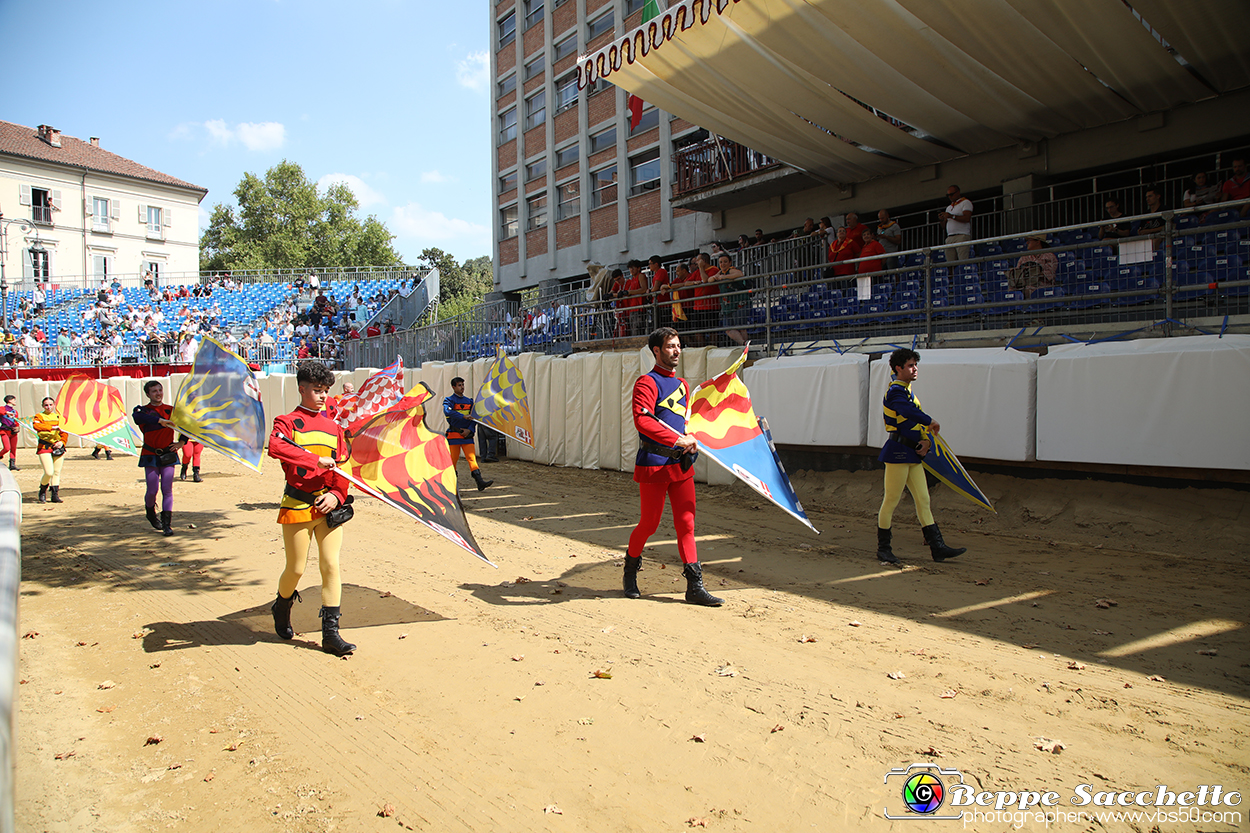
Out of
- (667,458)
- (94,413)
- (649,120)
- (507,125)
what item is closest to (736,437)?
(667,458)

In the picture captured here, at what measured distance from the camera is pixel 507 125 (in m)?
37.6

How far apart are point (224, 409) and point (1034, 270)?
1043 centimetres

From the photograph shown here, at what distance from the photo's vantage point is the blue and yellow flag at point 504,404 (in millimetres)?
A: 13789

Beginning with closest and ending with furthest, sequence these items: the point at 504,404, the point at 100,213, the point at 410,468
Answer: the point at 410,468 < the point at 504,404 < the point at 100,213

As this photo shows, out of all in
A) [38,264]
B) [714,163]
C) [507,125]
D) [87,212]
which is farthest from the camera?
[87,212]

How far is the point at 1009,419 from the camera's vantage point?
8.80 metres

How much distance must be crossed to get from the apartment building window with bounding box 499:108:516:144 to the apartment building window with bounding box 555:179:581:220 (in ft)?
18.5

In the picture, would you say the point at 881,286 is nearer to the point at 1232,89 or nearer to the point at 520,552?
the point at 520,552

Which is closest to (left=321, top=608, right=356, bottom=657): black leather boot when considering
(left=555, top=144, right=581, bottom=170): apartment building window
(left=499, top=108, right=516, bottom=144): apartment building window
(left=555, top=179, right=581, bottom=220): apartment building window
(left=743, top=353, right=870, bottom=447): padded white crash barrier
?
(left=743, top=353, right=870, bottom=447): padded white crash barrier

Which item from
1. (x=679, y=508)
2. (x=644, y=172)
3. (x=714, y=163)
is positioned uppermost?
(x=644, y=172)

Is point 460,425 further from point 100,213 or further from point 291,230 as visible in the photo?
point 291,230

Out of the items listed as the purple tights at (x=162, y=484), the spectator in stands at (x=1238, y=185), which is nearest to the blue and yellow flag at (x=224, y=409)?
the purple tights at (x=162, y=484)

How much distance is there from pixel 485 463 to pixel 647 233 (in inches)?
523

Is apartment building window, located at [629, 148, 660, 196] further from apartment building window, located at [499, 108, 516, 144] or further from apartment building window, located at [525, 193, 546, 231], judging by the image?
apartment building window, located at [499, 108, 516, 144]
